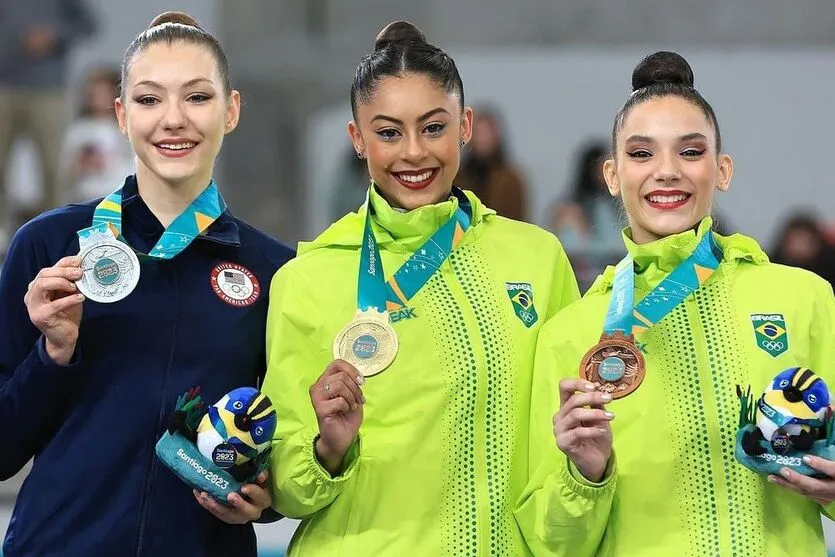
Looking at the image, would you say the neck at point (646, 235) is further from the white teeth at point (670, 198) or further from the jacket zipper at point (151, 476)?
the jacket zipper at point (151, 476)

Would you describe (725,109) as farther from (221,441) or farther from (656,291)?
(221,441)

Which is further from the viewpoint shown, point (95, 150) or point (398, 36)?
point (95, 150)

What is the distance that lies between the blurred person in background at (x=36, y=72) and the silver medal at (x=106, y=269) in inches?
247

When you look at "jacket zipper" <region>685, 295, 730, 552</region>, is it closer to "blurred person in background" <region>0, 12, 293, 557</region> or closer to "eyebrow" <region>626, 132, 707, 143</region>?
"eyebrow" <region>626, 132, 707, 143</region>

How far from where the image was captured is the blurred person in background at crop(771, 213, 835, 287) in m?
8.39

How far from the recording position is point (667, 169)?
269cm

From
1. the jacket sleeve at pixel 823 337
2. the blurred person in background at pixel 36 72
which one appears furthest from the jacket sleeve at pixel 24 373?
the blurred person in background at pixel 36 72

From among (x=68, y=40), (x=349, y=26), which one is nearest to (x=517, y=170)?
(x=349, y=26)

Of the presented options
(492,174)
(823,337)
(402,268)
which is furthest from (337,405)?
(492,174)

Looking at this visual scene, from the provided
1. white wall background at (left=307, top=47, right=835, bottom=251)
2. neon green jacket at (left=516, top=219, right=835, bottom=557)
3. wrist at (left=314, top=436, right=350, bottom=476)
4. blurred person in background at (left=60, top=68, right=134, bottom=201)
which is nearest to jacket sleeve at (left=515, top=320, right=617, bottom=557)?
neon green jacket at (left=516, top=219, right=835, bottom=557)

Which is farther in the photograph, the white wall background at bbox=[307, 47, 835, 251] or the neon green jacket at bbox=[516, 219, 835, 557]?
the white wall background at bbox=[307, 47, 835, 251]

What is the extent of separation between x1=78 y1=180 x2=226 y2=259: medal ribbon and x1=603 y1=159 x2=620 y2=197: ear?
807 mm

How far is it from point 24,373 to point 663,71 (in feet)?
4.57

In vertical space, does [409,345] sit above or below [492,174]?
above
